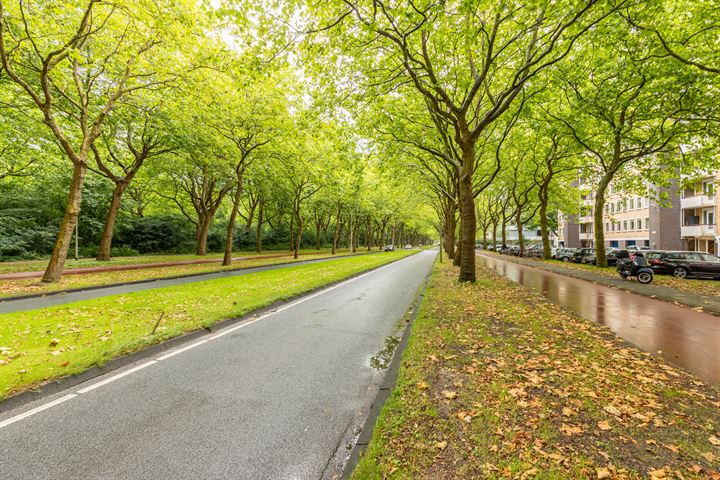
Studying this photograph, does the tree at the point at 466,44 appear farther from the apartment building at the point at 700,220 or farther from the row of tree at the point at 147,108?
the apartment building at the point at 700,220

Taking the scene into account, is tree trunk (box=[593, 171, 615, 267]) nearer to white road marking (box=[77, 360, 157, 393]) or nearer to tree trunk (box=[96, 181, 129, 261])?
white road marking (box=[77, 360, 157, 393])

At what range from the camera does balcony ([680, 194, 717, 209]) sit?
103 ft

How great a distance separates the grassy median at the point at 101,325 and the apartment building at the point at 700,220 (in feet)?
145

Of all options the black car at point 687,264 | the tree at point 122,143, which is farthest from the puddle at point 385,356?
the black car at point 687,264

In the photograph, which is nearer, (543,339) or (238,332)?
(543,339)

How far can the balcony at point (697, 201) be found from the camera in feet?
103

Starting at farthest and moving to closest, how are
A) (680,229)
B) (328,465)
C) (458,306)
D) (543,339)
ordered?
(680,229)
(458,306)
(543,339)
(328,465)

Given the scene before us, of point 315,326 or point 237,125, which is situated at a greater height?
point 237,125

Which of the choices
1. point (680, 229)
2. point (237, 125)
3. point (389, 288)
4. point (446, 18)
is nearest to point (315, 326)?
point (389, 288)

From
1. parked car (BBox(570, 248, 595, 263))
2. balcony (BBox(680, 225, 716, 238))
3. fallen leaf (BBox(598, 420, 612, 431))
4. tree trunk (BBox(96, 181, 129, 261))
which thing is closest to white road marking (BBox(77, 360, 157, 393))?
fallen leaf (BBox(598, 420, 612, 431))

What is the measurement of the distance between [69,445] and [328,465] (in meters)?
2.73

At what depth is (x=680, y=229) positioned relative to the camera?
3616cm

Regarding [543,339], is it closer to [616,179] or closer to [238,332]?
[238,332]

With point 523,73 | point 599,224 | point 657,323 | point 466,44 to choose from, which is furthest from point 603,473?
point 599,224
